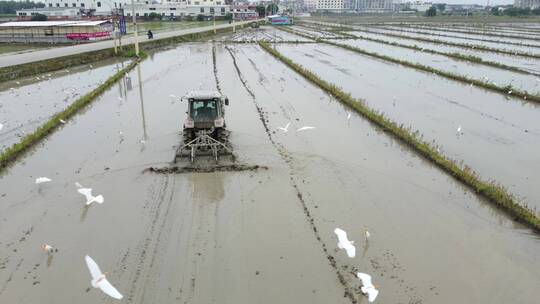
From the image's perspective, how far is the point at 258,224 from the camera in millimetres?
7492

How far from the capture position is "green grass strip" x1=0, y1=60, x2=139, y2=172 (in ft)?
34.1

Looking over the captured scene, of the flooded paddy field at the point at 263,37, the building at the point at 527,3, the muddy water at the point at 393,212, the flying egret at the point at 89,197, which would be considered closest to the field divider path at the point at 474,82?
the muddy water at the point at 393,212

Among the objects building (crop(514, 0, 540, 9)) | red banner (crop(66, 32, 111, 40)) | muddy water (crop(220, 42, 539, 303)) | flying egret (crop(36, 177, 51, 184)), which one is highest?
building (crop(514, 0, 540, 9))

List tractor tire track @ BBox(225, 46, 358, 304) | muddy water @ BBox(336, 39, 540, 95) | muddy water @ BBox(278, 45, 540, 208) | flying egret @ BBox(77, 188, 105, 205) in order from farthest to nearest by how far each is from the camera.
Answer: muddy water @ BBox(336, 39, 540, 95) < muddy water @ BBox(278, 45, 540, 208) < flying egret @ BBox(77, 188, 105, 205) < tractor tire track @ BBox(225, 46, 358, 304)

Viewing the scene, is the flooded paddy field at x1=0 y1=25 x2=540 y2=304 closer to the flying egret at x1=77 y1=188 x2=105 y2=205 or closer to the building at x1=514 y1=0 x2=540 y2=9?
the flying egret at x1=77 y1=188 x2=105 y2=205

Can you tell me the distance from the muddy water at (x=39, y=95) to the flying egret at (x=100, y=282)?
23.4 ft

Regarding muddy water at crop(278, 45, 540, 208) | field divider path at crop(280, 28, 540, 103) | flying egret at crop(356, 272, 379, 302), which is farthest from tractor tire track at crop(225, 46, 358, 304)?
field divider path at crop(280, 28, 540, 103)

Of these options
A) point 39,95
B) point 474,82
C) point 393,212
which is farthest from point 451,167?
point 39,95

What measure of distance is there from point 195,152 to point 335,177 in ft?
11.6

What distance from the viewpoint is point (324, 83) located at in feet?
65.3

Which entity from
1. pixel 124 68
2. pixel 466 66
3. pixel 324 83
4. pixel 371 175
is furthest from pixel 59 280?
pixel 466 66

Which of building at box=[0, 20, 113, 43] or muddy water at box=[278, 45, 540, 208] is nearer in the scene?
muddy water at box=[278, 45, 540, 208]

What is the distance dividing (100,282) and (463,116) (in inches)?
520

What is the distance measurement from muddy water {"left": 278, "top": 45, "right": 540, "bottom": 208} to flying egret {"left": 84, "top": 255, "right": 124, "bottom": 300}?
7.78 meters
